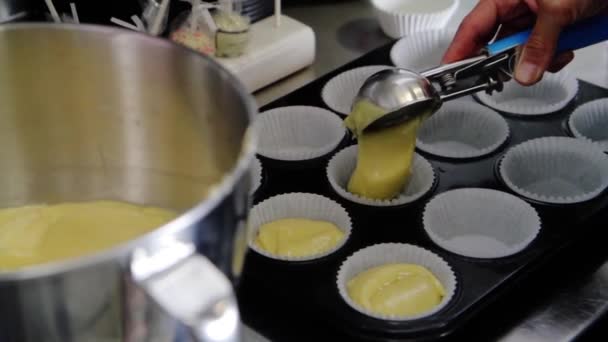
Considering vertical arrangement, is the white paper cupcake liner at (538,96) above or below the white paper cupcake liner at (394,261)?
above

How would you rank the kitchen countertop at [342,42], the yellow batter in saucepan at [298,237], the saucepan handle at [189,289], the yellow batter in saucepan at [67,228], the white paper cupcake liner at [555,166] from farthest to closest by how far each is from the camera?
the kitchen countertop at [342,42], the white paper cupcake liner at [555,166], the yellow batter in saucepan at [298,237], the yellow batter in saucepan at [67,228], the saucepan handle at [189,289]

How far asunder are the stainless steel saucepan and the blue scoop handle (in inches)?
18.4

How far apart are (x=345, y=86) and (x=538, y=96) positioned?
0.30 meters

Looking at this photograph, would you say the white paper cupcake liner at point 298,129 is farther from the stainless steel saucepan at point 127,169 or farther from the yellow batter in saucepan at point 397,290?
the stainless steel saucepan at point 127,169

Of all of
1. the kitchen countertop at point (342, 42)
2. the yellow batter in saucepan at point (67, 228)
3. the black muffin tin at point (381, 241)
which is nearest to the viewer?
the yellow batter in saucepan at point (67, 228)

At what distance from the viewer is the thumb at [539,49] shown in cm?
88

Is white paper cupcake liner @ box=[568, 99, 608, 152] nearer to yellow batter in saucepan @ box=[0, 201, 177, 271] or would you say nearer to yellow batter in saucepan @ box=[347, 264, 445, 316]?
yellow batter in saucepan @ box=[347, 264, 445, 316]

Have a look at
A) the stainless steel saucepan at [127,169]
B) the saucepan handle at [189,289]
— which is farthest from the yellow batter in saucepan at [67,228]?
the saucepan handle at [189,289]

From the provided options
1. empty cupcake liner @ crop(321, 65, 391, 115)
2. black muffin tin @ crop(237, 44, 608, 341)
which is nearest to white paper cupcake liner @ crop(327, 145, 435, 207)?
black muffin tin @ crop(237, 44, 608, 341)

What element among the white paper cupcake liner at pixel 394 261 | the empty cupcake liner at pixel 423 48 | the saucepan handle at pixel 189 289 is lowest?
the white paper cupcake liner at pixel 394 261

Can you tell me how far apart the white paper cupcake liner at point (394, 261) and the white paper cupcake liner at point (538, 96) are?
32 cm

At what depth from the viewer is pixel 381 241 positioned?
2.86 feet

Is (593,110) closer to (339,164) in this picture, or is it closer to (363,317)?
(339,164)

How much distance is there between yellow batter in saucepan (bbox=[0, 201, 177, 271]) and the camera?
57cm
